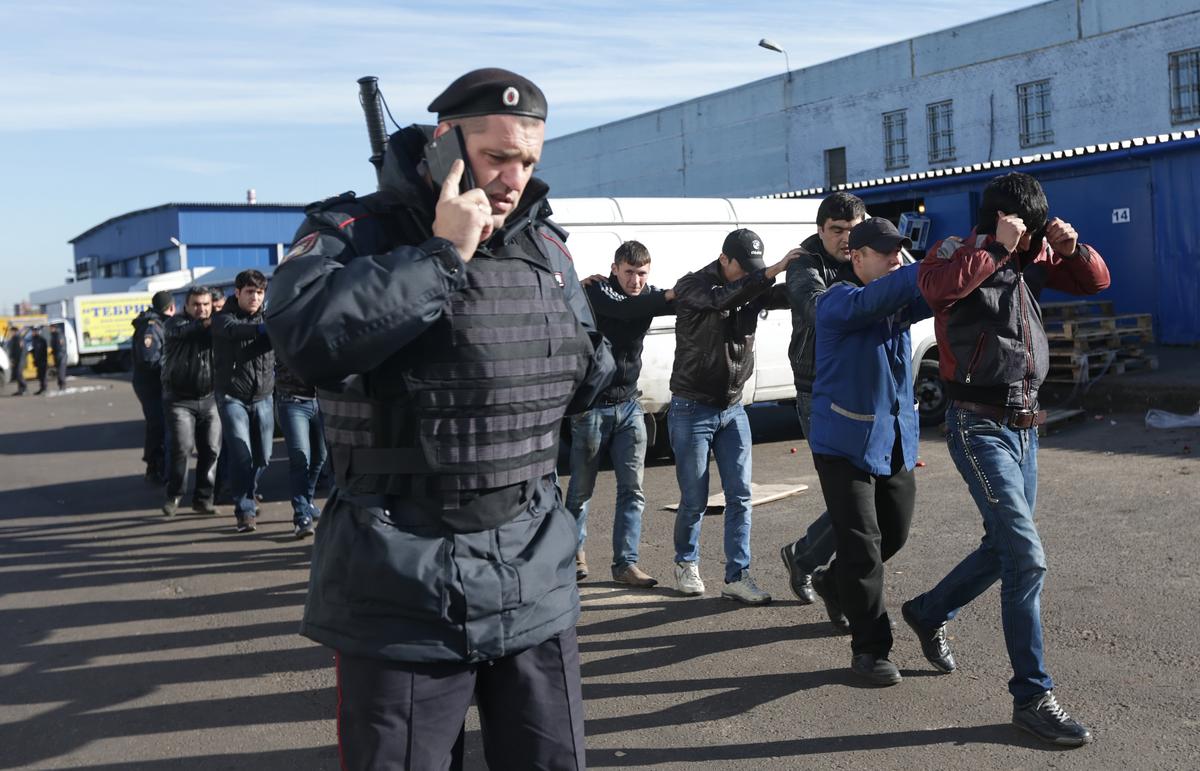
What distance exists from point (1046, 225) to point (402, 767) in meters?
3.35

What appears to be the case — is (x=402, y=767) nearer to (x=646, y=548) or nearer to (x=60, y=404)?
(x=646, y=548)

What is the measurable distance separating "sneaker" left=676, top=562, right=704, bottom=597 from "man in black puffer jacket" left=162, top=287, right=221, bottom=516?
206 inches

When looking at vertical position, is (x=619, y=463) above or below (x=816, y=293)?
below

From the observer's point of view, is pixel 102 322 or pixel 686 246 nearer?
pixel 686 246

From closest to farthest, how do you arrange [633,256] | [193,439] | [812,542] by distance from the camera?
[812,542], [633,256], [193,439]

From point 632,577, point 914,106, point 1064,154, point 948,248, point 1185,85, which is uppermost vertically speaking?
point 914,106

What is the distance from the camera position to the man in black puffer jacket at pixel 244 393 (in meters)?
8.89

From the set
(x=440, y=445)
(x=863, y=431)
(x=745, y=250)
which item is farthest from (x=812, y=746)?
(x=745, y=250)

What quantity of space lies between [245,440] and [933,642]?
6189 millimetres

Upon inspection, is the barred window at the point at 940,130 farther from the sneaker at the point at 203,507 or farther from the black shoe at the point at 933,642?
the black shoe at the point at 933,642

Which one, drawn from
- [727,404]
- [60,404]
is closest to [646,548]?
[727,404]

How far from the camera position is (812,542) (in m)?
5.93

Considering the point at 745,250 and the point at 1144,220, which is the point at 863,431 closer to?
the point at 745,250

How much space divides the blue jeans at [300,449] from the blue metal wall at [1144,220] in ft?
42.8
